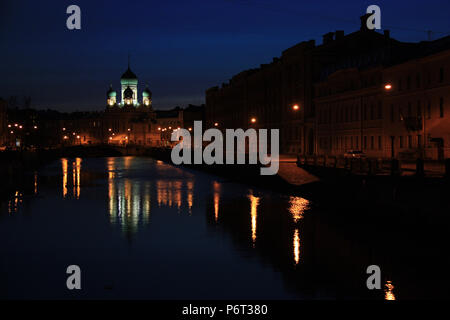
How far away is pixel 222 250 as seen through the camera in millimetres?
21078

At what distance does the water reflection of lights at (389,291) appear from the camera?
14709mm

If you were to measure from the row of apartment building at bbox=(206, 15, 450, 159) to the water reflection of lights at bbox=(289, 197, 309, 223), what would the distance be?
14.7 m

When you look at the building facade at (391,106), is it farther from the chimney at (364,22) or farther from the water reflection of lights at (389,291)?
the water reflection of lights at (389,291)

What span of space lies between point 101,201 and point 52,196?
212 inches

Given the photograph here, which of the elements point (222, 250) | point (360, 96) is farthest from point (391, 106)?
point (222, 250)

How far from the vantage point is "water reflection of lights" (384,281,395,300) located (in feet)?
48.3

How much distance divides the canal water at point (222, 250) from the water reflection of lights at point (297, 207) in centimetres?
5

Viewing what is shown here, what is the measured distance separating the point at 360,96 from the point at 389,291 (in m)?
54.7

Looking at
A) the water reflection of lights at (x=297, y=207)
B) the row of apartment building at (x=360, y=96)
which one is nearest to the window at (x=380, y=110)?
the row of apartment building at (x=360, y=96)

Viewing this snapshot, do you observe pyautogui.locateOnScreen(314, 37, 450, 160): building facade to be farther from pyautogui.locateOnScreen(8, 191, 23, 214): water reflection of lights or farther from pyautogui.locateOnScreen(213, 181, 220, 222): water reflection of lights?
pyautogui.locateOnScreen(8, 191, 23, 214): water reflection of lights

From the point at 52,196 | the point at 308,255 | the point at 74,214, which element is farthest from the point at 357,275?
the point at 52,196

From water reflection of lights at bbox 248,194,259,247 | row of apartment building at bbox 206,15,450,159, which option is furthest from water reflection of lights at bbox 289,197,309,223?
row of apartment building at bbox 206,15,450,159

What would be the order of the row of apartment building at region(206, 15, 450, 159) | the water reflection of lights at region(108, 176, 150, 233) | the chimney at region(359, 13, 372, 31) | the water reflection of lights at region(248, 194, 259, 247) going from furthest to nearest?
the chimney at region(359, 13, 372, 31) → the row of apartment building at region(206, 15, 450, 159) → the water reflection of lights at region(108, 176, 150, 233) → the water reflection of lights at region(248, 194, 259, 247)
